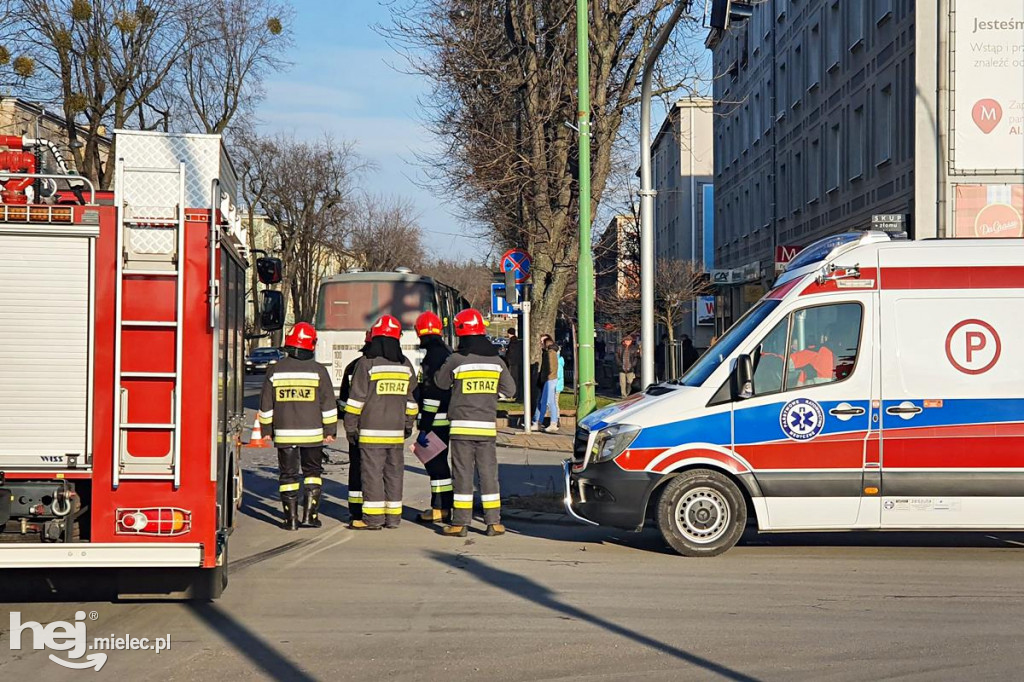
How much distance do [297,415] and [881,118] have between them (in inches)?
764

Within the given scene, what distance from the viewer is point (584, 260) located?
15625 mm

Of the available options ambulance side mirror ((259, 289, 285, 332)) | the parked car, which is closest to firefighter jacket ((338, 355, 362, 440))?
ambulance side mirror ((259, 289, 285, 332))

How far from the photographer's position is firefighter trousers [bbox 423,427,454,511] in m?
11.2

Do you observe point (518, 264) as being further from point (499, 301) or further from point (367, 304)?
point (367, 304)

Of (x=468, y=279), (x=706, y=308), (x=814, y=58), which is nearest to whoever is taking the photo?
(x=814, y=58)

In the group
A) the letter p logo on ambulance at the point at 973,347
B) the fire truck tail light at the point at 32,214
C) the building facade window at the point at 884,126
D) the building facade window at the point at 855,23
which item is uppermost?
the building facade window at the point at 855,23

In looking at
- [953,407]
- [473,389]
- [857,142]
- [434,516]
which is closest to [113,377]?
[473,389]

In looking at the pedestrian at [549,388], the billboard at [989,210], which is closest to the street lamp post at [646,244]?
the pedestrian at [549,388]

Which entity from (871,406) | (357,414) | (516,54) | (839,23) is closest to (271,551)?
(357,414)

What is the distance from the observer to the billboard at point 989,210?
75.2ft

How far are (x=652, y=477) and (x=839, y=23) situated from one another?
2416cm

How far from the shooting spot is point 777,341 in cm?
934

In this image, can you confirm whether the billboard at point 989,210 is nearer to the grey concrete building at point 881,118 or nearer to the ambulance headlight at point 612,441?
the grey concrete building at point 881,118

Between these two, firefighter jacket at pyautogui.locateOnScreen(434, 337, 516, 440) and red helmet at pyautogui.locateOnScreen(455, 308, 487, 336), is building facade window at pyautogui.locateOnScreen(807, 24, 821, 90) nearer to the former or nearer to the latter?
red helmet at pyautogui.locateOnScreen(455, 308, 487, 336)
